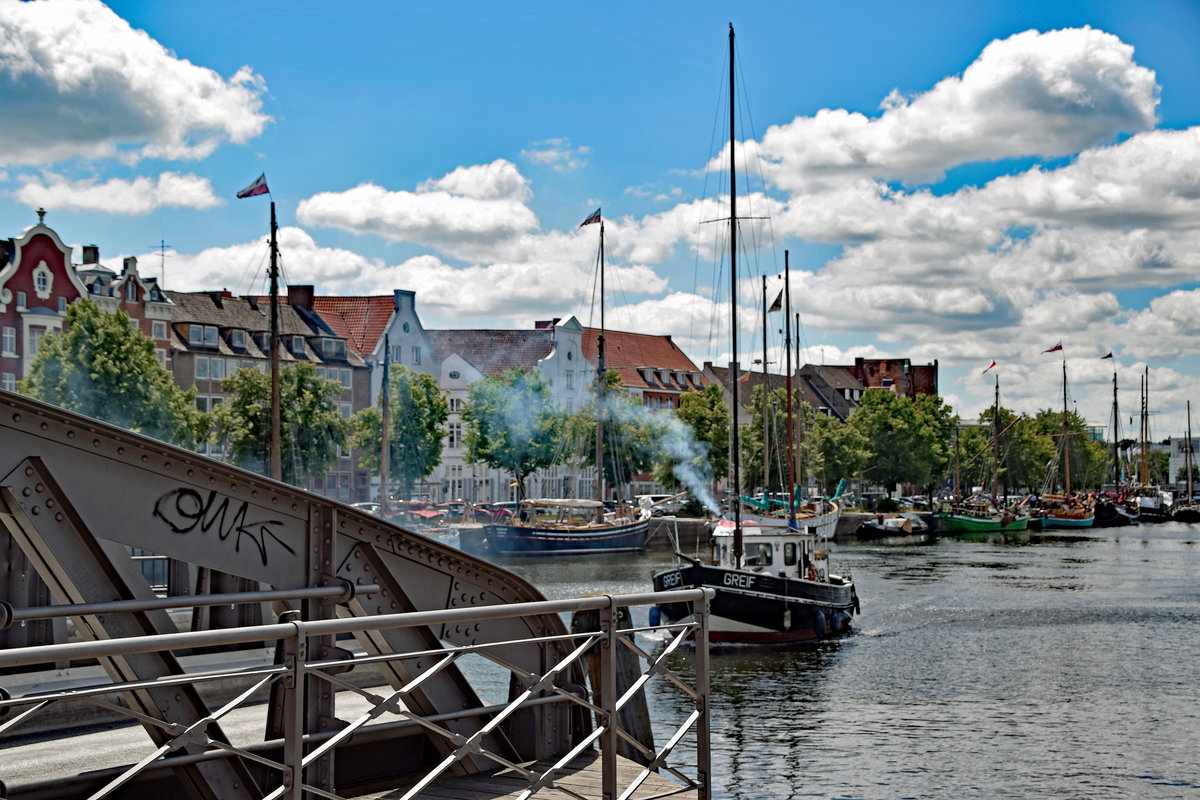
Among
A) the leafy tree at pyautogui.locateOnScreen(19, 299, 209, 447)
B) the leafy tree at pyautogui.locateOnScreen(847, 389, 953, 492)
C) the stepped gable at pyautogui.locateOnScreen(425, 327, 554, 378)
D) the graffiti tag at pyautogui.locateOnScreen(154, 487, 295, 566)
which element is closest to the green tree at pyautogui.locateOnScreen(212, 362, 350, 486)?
the leafy tree at pyautogui.locateOnScreen(19, 299, 209, 447)

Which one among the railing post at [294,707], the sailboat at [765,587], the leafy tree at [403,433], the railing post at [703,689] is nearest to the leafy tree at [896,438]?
the leafy tree at [403,433]

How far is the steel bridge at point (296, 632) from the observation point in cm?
532

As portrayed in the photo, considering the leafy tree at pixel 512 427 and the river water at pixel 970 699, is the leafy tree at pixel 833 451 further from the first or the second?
the river water at pixel 970 699

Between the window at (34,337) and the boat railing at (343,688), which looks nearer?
the boat railing at (343,688)

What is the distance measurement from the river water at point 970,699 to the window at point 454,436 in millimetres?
45055

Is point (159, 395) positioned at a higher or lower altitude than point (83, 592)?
higher

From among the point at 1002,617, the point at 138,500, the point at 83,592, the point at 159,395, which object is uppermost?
the point at 159,395

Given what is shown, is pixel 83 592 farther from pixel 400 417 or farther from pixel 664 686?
pixel 400 417

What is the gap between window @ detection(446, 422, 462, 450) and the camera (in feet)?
311

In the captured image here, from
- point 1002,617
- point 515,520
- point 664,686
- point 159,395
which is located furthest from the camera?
point 515,520

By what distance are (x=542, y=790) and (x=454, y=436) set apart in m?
88.5

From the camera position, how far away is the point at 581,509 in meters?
71.8

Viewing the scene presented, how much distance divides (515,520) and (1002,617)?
33392mm

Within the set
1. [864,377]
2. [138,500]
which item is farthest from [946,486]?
[138,500]
